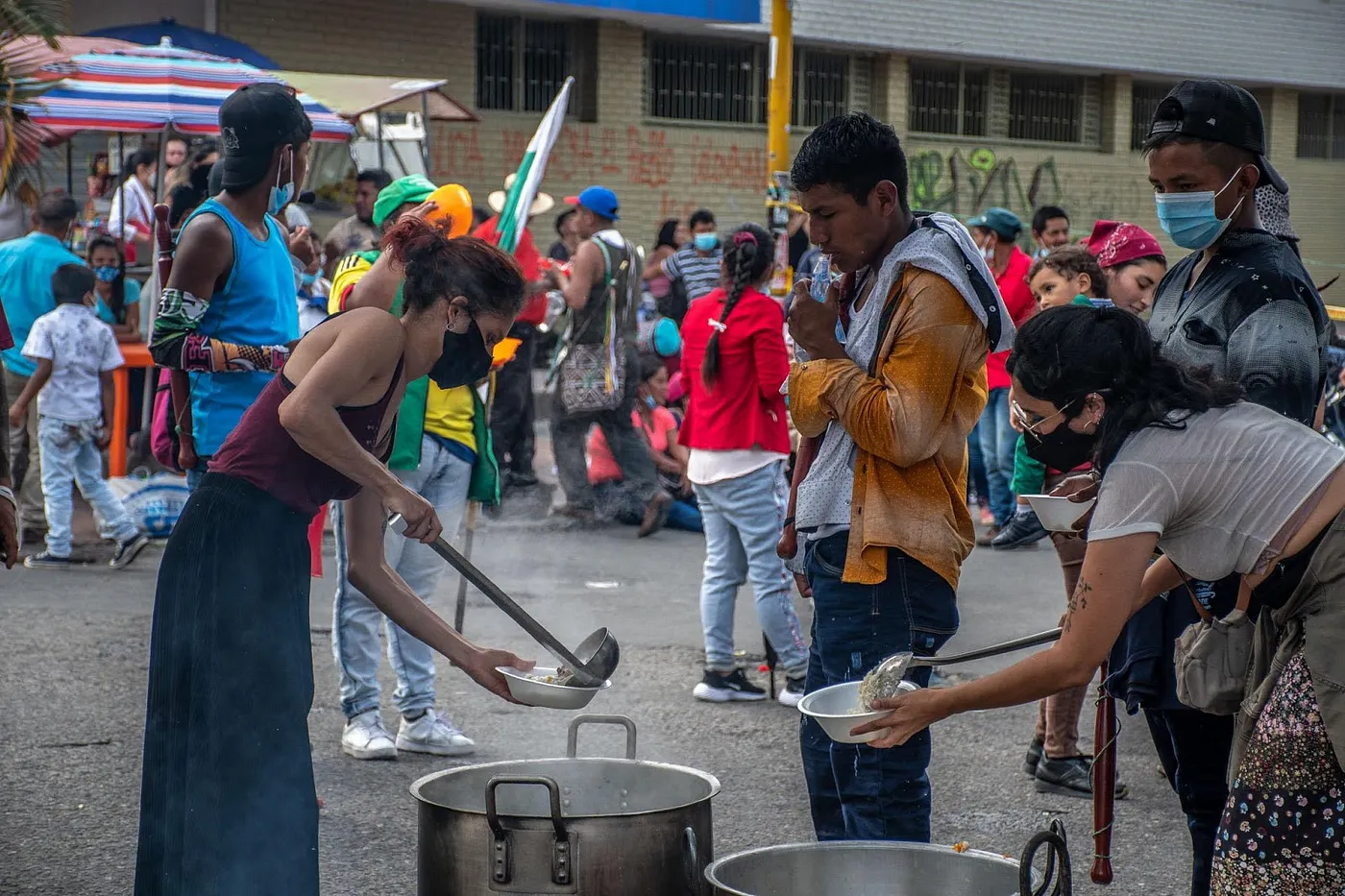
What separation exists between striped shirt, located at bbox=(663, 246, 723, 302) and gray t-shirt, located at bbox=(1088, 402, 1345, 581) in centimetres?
956

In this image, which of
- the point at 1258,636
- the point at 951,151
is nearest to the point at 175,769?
the point at 1258,636

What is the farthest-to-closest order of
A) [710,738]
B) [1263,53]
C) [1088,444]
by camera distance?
[1263,53] < [710,738] < [1088,444]

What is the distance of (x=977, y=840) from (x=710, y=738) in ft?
4.27

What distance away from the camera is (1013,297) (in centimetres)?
909

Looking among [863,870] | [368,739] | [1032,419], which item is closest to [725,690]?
[368,739]

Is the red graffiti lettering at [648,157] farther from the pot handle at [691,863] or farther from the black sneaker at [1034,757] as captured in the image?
the pot handle at [691,863]

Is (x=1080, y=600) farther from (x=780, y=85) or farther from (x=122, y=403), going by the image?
(x=780, y=85)

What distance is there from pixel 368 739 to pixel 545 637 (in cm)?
222

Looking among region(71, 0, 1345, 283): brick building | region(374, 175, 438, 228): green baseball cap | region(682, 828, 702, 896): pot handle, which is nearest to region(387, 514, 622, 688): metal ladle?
region(682, 828, 702, 896): pot handle

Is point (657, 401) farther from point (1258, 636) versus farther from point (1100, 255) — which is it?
point (1258, 636)

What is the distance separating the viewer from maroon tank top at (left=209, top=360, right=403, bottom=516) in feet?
11.1

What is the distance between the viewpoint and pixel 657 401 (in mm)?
11164

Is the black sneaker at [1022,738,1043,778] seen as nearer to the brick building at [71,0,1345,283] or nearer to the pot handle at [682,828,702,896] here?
the pot handle at [682,828,702,896]

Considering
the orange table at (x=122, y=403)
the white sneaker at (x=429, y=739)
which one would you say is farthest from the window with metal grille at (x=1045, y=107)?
the white sneaker at (x=429, y=739)
